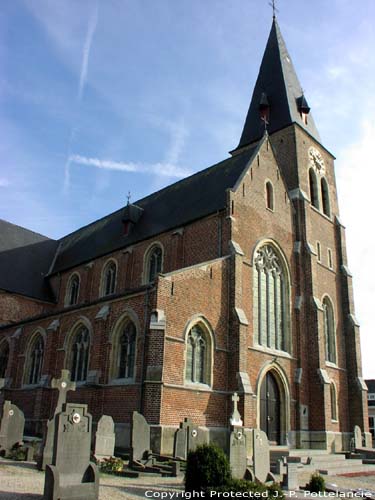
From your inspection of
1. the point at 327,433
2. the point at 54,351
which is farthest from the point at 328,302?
the point at 54,351

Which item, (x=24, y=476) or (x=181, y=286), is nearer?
(x=24, y=476)

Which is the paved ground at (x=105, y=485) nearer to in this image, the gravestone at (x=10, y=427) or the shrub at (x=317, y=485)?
the shrub at (x=317, y=485)

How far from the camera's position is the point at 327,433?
2055 cm

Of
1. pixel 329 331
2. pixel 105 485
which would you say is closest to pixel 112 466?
pixel 105 485

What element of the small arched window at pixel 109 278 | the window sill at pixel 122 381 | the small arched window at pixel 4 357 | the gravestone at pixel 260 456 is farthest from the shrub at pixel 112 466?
the small arched window at pixel 4 357

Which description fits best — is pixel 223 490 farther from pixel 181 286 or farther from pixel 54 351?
pixel 54 351

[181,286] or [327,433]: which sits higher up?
[181,286]

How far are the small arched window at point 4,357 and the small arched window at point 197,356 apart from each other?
11.8m

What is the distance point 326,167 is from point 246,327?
50.1 feet

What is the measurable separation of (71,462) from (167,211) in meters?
17.1

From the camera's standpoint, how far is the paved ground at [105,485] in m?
8.49

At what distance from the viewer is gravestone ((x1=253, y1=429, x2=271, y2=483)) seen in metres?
11.9

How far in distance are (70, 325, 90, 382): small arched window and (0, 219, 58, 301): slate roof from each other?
30.1 feet

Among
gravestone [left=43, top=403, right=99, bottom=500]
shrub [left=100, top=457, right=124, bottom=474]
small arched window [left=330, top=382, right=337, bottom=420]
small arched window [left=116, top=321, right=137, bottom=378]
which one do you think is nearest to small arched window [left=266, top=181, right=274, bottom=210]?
small arched window [left=330, top=382, right=337, bottom=420]
